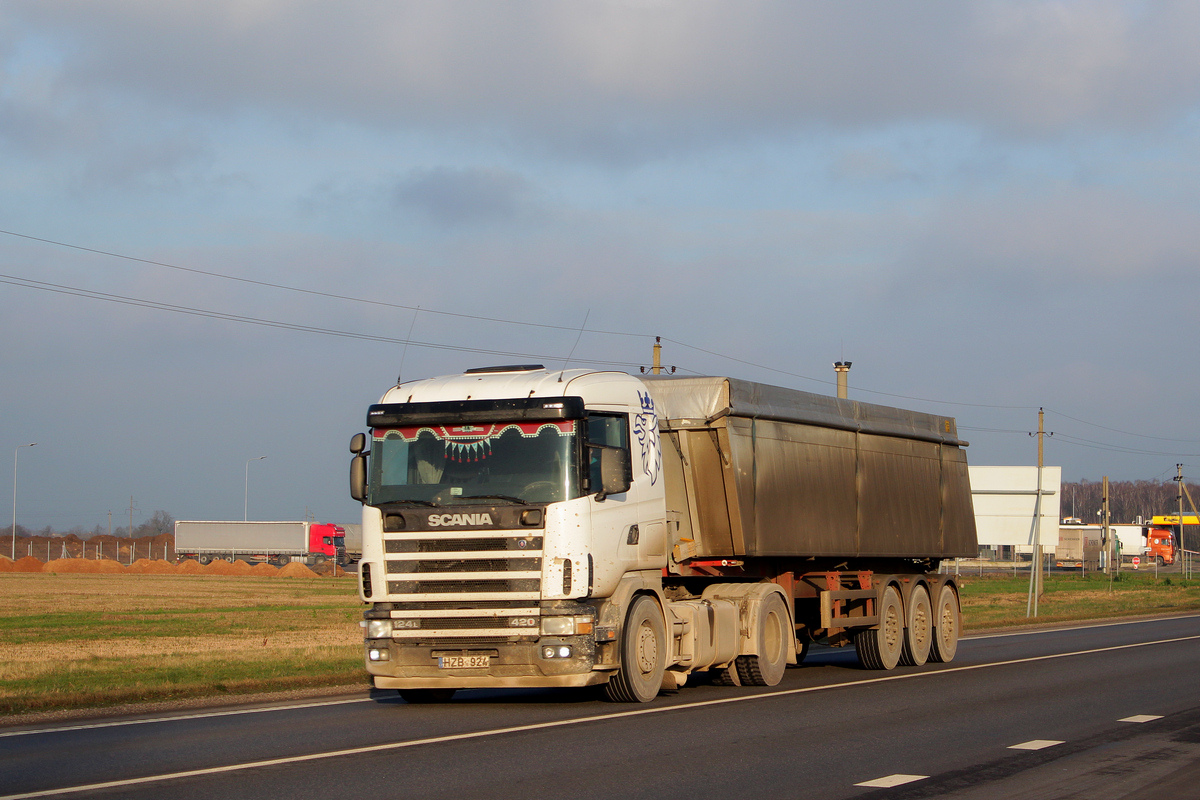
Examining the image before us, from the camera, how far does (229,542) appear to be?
10819 centimetres

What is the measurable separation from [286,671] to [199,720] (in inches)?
226

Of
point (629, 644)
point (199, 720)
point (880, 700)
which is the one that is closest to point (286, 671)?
point (199, 720)

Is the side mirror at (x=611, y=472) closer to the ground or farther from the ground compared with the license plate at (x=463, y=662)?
farther from the ground

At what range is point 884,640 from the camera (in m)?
19.2

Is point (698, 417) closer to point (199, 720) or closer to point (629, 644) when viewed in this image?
point (629, 644)

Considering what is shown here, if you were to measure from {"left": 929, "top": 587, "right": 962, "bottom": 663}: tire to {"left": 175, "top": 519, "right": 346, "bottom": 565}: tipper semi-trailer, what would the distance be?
87432 millimetres

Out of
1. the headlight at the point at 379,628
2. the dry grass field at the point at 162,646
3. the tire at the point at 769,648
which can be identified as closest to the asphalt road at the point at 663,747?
the tire at the point at 769,648

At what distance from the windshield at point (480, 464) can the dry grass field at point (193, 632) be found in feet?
14.7

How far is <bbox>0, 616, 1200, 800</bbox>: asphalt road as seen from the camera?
850 centimetres

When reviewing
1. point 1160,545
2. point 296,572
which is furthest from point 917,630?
point 1160,545

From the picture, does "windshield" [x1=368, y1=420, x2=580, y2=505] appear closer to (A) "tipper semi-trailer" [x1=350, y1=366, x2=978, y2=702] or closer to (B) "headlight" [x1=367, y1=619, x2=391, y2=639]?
(A) "tipper semi-trailer" [x1=350, y1=366, x2=978, y2=702]

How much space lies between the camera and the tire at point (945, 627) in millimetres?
20828

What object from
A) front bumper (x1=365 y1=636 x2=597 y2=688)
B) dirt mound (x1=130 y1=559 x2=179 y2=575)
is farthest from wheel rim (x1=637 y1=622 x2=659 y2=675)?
dirt mound (x1=130 y1=559 x2=179 y2=575)

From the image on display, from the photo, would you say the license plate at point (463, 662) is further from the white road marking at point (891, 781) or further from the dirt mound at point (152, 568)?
the dirt mound at point (152, 568)
